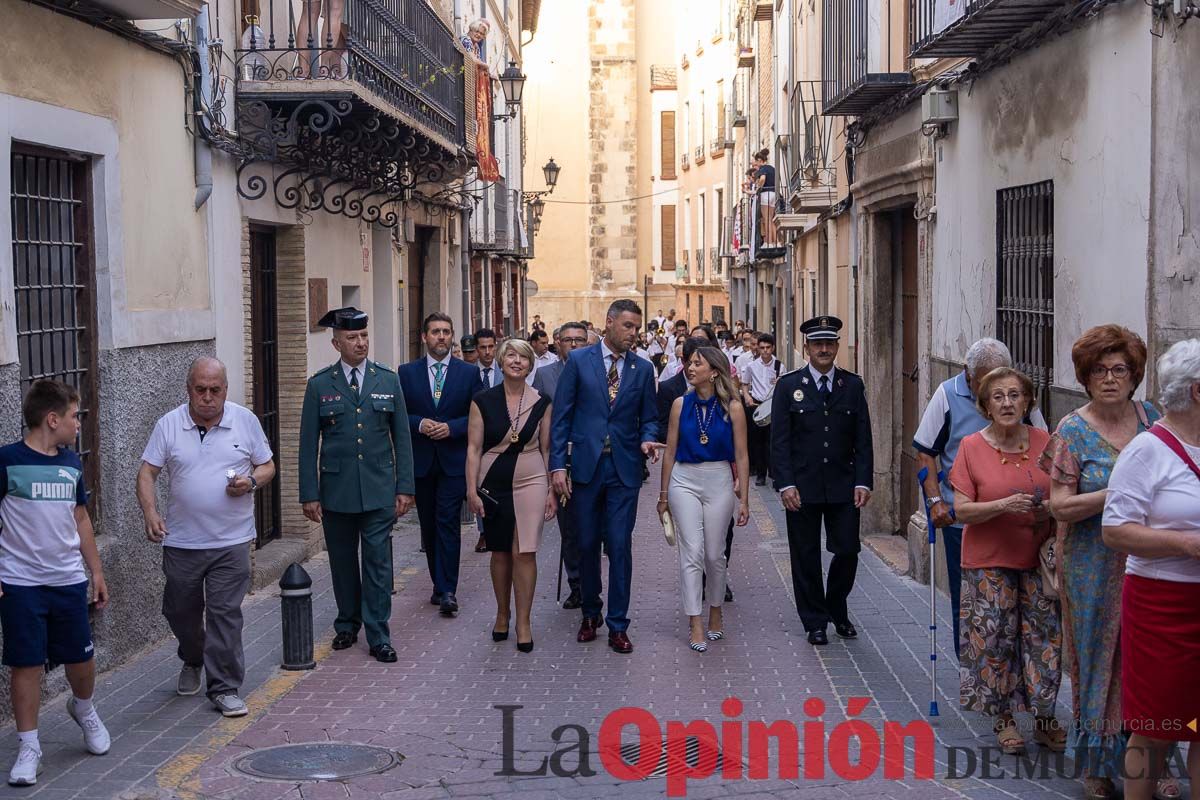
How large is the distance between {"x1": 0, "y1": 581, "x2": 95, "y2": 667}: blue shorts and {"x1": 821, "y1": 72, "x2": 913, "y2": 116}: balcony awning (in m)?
8.19

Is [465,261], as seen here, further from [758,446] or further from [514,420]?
[514,420]

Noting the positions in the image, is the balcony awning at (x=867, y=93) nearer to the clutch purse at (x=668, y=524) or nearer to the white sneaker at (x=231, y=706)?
the clutch purse at (x=668, y=524)

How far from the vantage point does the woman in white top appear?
5.27 metres

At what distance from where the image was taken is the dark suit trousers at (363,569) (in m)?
8.99

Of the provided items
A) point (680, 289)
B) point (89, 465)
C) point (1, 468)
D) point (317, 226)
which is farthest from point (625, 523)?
point (680, 289)

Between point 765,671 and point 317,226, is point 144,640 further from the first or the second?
point 317,226

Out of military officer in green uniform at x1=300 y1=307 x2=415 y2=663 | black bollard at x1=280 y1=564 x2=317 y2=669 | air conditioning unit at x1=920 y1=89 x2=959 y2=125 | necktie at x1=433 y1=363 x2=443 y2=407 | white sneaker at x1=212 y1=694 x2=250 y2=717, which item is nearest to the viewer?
white sneaker at x1=212 y1=694 x2=250 y2=717

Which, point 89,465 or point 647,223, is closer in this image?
point 89,465

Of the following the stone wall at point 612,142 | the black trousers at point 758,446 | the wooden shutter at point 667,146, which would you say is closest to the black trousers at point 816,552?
the black trousers at point 758,446

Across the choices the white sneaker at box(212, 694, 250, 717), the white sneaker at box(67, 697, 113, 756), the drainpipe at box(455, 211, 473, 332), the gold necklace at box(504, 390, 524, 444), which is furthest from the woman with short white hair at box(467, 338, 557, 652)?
the drainpipe at box(455, 211, 473, 332)

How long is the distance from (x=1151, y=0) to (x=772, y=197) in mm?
19204

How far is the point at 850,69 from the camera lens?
14422mm

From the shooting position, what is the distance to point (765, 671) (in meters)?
8.66

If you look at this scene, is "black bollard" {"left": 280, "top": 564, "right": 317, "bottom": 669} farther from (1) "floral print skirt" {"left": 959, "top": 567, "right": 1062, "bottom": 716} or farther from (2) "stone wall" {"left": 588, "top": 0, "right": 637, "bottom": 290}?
(2) "stone wall" {"left": 588, "top": 0, "right": 637, "bottom": 290}
